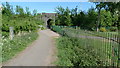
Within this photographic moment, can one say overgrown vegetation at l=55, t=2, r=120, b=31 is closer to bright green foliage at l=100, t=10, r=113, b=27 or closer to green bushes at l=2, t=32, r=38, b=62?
bright green foliage at l=100, t=10, r=113, b=27

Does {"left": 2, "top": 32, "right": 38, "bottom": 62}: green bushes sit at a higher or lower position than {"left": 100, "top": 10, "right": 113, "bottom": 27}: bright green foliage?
lower

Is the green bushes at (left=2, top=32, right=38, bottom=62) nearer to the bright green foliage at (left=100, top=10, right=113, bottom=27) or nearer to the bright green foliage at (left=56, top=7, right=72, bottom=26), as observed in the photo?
the bright green foliage at (left=56, top=7, right=72, bottom=26)

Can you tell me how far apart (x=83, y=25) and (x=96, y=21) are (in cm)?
327

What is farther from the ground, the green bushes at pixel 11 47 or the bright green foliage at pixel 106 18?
the bright green foliage at pixel 106 18

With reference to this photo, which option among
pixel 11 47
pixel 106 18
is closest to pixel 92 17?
pixel 106 18

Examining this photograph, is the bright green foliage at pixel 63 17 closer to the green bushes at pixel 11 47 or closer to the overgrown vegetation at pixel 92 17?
the overgrown vegetation at pixel 92 17

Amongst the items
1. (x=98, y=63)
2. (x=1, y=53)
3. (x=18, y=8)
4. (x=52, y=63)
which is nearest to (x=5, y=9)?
(x=18, y=8)

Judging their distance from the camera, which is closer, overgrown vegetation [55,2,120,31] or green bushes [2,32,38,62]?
green bushes [2,32,38,62]

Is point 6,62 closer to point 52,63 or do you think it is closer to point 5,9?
point 52,63

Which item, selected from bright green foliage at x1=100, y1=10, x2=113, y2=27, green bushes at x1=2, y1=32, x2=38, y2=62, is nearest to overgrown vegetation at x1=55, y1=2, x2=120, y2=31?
bright green foliage at x1=100, y1=10, x2=113, y2=27

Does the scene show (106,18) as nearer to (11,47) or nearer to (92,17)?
(92,17)

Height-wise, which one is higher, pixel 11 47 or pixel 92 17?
pixel 92 17

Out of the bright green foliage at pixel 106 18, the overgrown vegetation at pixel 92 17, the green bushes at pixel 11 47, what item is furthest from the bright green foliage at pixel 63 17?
the green bushes at pixel 11 47

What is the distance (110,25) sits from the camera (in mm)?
30391
